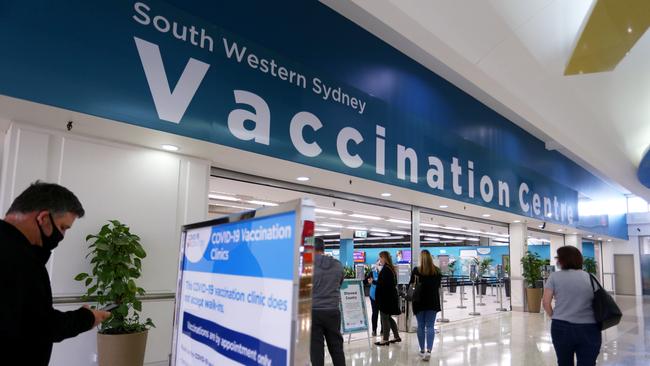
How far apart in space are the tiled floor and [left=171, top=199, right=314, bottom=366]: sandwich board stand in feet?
15.2

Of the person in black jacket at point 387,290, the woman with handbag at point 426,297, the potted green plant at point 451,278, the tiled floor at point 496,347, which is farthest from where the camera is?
the potted green plant at point 451,278

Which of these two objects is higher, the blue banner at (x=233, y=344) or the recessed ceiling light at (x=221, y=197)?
the recessed ceiling light at (x=221, y=197)

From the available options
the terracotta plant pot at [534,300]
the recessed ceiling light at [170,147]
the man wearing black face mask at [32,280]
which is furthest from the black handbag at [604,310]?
the terracotta plant pot at [534,300]

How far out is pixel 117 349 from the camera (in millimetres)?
3889

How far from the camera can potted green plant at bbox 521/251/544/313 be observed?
12305 millimetres

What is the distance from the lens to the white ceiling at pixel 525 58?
4.63 m

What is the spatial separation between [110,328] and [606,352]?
280 inches

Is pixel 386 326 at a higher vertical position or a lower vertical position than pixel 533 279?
lower

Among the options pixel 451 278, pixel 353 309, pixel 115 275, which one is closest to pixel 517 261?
pixel 451 278

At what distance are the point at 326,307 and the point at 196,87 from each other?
239 cm

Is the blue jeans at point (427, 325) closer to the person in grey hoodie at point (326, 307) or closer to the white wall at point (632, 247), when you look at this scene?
the person in grey hoodie at point (326, 307)

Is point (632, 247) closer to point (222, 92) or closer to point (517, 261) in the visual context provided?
point (517, 261)

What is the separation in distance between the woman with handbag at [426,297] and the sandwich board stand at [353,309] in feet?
3.41

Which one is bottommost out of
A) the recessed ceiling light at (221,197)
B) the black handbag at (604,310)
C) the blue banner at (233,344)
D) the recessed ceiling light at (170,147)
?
the black handbag at (604,310)
